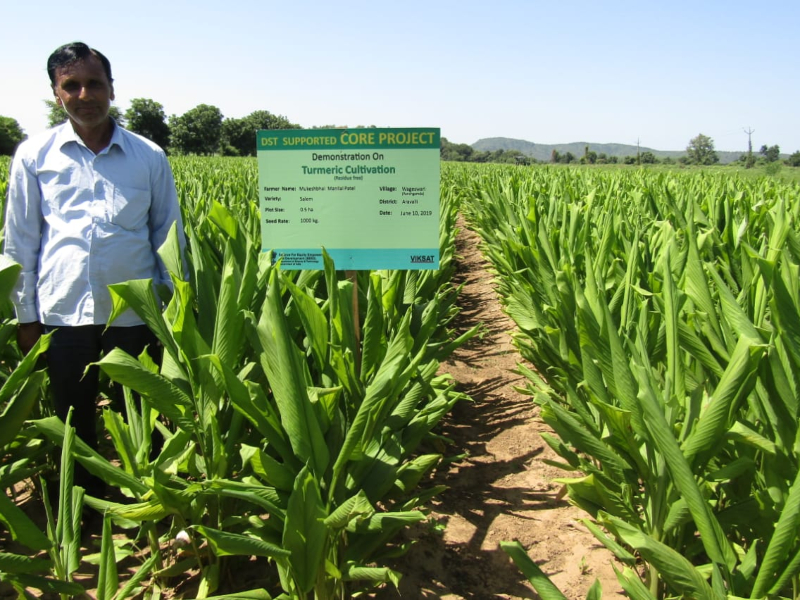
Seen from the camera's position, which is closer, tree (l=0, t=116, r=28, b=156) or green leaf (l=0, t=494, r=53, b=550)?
green leaf (l=0, t=494, r=53, b=550)

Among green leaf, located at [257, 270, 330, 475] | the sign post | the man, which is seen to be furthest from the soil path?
the man

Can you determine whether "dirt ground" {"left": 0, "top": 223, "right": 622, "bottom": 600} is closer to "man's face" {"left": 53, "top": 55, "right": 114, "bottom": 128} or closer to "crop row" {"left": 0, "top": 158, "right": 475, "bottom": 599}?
"crop row" {"left": 0, "top": 158, "right": 475, "bottom": 599}

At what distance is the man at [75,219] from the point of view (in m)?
1.94

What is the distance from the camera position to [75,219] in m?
1.98

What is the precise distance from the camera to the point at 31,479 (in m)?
2.23

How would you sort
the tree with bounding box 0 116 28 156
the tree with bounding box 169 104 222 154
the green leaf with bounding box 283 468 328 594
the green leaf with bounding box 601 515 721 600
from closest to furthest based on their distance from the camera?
1. the green leaf with bounding box 601 515 721 600
2. the green leaf with bounding box 283 468 328 594
3. the tree with bounding box 0 116 28 156
4. the tree with bounding box 169 104 222 154

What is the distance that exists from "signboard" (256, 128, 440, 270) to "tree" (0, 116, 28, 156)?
2034 inches

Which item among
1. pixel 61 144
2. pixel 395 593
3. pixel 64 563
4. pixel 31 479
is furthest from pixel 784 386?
pixel 31 479

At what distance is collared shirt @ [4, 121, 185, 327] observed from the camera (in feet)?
6.44

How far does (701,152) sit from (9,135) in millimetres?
67442

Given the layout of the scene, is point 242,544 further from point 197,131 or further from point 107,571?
point 197,131

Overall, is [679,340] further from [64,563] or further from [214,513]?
[64,563]

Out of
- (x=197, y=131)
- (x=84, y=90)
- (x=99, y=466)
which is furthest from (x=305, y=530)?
(x=197, y=131)

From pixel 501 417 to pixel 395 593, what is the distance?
1456mm
